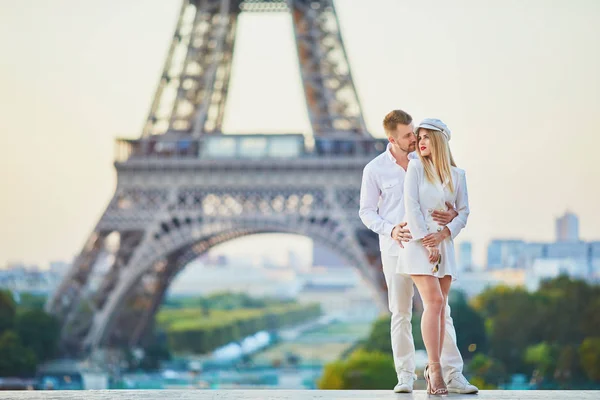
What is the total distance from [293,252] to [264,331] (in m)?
103

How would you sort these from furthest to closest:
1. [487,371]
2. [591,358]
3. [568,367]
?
[568,367] < [591,358] < [487,371]

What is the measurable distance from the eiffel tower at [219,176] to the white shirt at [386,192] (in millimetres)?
19373

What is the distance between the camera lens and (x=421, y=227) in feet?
27.6

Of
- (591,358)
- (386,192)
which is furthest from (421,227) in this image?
(591,358)

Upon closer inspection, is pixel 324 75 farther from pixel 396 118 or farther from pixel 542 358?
pixel 396 118

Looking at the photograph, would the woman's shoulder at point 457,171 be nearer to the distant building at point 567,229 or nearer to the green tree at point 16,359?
the green tree at point 16,359

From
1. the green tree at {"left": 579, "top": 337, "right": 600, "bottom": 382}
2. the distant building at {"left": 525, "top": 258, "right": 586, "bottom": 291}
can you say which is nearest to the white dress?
the green tree at {"left": 579, "top": 337, "right": 600, "bottom": 382}

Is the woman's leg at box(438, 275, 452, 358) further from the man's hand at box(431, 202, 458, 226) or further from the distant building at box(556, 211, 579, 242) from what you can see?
the distant building at box(556, 211, 579, 242)

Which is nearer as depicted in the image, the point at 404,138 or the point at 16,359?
the point at 404,138

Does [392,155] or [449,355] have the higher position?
[392,155]

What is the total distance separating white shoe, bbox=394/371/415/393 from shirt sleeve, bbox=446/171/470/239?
101 cm

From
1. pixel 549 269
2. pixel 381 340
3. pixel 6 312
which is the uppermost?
pixel 549 269

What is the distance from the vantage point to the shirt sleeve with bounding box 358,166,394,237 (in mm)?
8727

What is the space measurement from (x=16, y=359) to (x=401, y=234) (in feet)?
78.9
